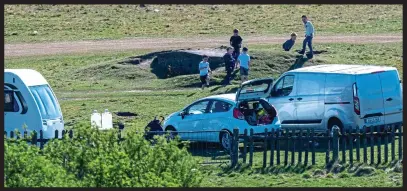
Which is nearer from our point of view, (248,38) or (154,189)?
(154,189)

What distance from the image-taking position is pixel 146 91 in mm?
41406

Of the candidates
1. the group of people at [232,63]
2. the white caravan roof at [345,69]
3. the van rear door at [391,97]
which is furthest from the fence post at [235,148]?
the group of people at [232,63]

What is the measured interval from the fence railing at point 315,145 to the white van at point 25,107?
4.95 metres

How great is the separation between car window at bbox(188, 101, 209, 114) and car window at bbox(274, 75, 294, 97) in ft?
7.00

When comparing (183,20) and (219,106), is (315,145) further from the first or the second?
(183,20)

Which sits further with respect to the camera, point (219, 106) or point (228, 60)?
point (228, 60)

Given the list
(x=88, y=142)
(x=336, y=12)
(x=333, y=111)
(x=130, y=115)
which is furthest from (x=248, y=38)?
(x=88, y=142)

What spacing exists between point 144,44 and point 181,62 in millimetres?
9689

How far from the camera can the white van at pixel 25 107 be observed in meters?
31.0

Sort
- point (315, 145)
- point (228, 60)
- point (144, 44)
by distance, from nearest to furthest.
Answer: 1. point (315, 145)
2. point (228, 60)
3. point (144, 44)

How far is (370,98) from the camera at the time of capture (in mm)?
31484

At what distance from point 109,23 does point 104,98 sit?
68.8ft

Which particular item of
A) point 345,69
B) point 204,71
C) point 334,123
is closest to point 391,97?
point 345,69

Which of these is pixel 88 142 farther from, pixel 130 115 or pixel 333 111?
pixel 130 115
